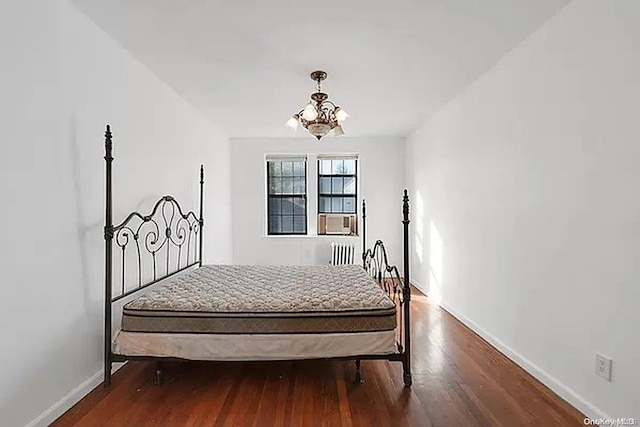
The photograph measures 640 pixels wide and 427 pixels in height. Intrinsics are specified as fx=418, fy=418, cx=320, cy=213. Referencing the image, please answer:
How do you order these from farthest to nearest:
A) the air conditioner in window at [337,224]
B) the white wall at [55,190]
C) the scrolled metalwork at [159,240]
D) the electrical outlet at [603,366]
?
the air conditioner in window at [337,224] < the scrolled metalwork at [159,240] < the electrical outlet at [603,366] < the white wall at [55,190]

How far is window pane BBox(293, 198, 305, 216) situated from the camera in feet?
24.0

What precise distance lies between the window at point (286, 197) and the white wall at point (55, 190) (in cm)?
384

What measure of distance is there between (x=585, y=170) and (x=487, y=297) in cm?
171

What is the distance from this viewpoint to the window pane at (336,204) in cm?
732

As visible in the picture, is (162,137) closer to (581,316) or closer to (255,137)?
(255,137)

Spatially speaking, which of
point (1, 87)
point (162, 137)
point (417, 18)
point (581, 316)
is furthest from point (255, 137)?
point (581, 316)

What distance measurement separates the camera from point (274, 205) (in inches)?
288

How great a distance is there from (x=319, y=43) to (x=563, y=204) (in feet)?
6.74

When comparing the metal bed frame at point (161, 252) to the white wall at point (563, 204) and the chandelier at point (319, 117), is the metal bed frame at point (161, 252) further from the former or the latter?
the chandelier at point (319, 117)

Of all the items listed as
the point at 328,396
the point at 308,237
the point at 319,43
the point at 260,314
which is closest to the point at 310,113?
the point at 319,43

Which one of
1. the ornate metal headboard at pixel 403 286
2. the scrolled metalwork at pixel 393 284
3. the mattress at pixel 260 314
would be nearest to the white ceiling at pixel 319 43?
the ornate metal headboard at pixel 403 286

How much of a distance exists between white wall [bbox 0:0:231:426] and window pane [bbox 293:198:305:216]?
394 cm

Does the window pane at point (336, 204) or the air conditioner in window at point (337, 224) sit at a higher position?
the window pane at point (336, 204)

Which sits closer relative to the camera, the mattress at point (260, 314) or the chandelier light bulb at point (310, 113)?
the mattress at point (260, 314)
